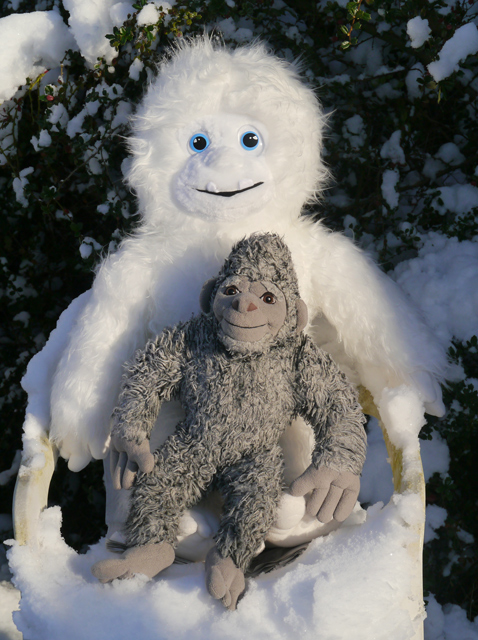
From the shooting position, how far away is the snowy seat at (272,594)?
1021 mm

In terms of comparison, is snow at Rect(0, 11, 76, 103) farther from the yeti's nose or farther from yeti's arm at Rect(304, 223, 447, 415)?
the yeti's nose

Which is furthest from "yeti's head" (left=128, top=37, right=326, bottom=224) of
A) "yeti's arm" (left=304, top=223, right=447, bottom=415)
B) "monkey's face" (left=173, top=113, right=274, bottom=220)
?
"yeti's arm" (left=304, top=223, right=447, bottom=415)

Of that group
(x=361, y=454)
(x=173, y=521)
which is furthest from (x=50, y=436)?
(x=361, y=454)

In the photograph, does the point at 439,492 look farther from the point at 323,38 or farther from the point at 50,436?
the point at 323,38

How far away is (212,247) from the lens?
140cm

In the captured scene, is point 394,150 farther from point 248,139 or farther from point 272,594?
point 272,594

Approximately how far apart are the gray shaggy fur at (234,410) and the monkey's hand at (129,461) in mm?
16

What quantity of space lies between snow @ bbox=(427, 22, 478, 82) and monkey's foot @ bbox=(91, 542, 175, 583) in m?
1.22

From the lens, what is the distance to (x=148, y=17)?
5.32 feet

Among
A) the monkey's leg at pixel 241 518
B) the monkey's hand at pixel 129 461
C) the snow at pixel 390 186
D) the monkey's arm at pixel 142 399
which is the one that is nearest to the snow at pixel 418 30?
the snow at pixel 390 186

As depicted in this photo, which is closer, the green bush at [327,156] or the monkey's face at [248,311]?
the monkey's face at [248,311]

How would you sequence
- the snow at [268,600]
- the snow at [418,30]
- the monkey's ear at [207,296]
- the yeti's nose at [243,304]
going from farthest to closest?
the snow at [418,30], the monkey's ear at [207,296], the yeti's nose at [243,304], the snow at [268,600]

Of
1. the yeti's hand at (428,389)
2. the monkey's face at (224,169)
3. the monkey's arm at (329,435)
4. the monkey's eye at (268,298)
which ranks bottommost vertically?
the yeti's hand at (428,389)

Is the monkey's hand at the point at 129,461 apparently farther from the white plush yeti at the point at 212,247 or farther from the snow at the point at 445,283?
the snow at the point at 445,283
